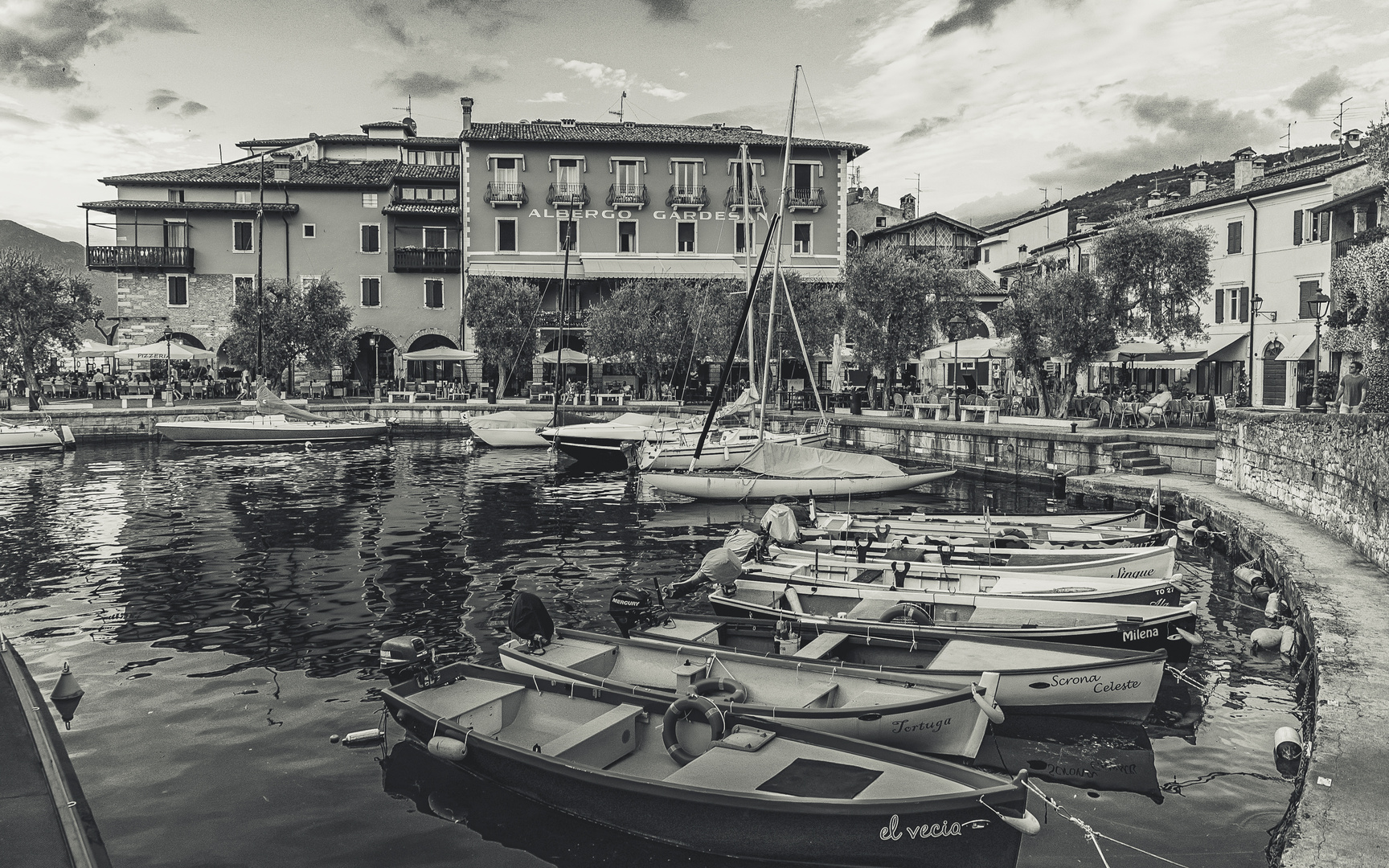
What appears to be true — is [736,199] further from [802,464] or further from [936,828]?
[936,828]

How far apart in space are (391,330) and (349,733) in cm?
4971

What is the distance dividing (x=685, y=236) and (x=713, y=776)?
52.1 meters

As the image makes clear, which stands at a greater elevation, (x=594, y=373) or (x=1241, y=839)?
(x=594, y=373)

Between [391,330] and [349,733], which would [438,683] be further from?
[391,330]

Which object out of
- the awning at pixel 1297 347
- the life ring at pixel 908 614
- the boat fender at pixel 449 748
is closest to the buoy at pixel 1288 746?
the life ring at pixel 908 614

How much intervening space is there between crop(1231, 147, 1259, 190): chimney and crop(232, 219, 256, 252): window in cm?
4981

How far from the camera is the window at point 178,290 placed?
5547 cm

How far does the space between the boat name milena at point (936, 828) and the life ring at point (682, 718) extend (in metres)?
1.71

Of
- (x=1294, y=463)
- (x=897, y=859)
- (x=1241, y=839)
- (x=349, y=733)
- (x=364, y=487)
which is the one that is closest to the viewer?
(x=897, y=859)

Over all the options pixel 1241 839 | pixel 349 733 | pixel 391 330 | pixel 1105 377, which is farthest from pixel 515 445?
pixel 1241 839

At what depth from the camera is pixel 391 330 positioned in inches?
2231

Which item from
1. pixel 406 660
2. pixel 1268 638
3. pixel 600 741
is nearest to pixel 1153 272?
pixel 1268 638

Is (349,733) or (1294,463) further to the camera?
(1294,463)

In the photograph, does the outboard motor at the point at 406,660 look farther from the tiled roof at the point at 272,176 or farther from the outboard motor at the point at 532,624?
the tiled roof at the point at 272,176
